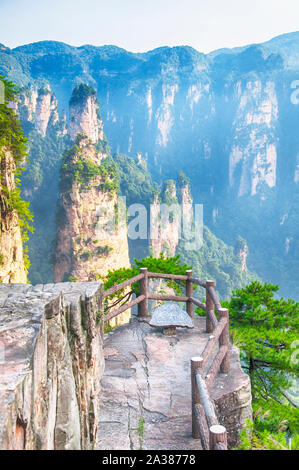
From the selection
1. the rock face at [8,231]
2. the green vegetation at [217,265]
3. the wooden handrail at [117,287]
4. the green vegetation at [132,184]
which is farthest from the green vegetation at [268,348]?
the green vegetation at [217,265]

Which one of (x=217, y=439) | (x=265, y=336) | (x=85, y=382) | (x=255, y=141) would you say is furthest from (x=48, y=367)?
(x=255, y=141)

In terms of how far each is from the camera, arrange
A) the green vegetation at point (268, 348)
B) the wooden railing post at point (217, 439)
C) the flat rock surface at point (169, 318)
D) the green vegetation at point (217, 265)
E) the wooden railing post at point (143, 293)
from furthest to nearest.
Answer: the green vegetation at point (217, 265)
the wooden railing post at point (143, 293)
the flat rock surface at point (169, 318)
the green vegetation at point (268, 348)
the wooden railing post at point (217, 439)

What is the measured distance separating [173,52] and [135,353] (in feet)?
324

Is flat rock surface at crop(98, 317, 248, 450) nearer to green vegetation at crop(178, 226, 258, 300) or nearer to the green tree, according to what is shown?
the green tree

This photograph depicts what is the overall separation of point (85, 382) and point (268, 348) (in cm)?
353

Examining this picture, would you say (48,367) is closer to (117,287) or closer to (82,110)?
(117,287)

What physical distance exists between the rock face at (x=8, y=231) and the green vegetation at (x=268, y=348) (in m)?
5.30

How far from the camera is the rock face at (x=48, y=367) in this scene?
168 cm

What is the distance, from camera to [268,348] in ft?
17.4

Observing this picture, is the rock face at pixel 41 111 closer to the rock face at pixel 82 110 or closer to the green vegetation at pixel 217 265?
the rock face at pixel 82 110

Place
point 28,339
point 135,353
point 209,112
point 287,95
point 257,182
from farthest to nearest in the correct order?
point 209,112, point 287,95, point 257,182, point 135,353, point 28,339

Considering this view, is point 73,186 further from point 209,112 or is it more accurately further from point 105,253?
point 209,112

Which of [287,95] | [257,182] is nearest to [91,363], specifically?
[257,182]

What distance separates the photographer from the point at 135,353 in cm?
489
